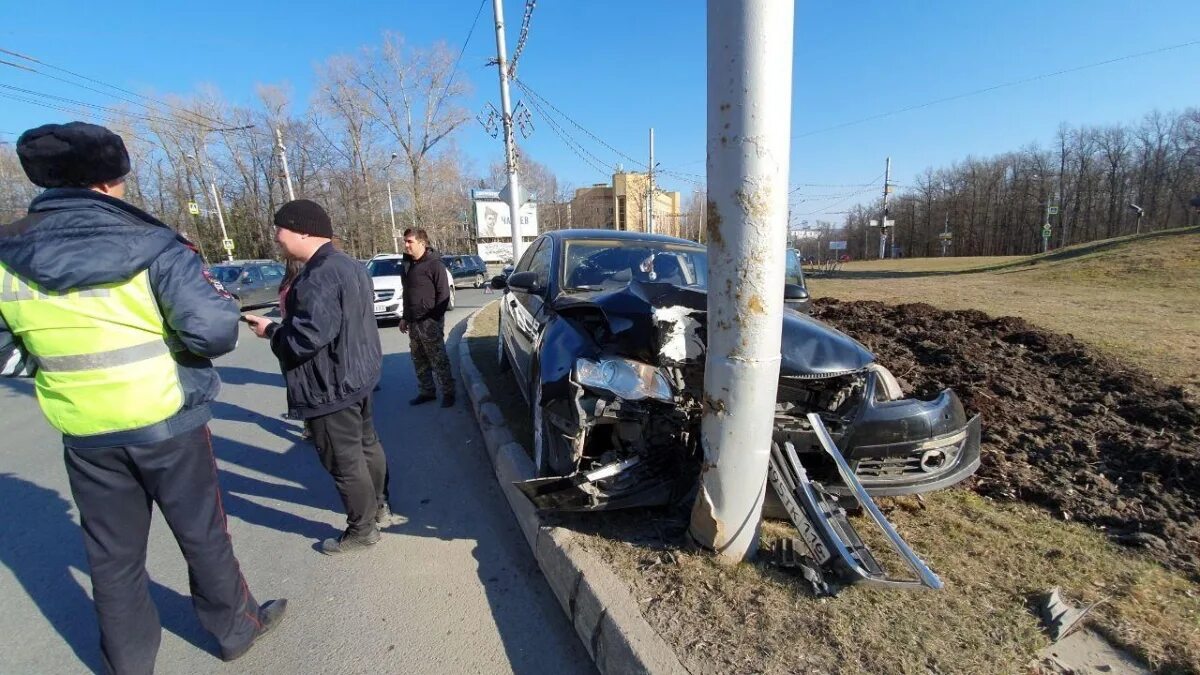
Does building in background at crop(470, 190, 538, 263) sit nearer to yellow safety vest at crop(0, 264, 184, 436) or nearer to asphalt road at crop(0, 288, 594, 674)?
asphalt road at crop(0, 288, 594, 674)

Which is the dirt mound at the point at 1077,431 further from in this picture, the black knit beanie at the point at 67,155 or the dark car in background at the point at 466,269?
the dark car in background at the point at 466,269

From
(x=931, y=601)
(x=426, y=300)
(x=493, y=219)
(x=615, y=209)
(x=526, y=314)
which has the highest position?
(x=615, y=209)

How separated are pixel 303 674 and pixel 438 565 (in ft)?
2.50

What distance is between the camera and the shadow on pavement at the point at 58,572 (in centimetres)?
216

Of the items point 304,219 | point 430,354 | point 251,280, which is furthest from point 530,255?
point 251,280

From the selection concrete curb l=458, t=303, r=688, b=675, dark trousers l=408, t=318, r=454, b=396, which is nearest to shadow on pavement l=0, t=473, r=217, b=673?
concrete curb l=458, t=303, r=688, b=675

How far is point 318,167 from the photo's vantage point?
132 feet

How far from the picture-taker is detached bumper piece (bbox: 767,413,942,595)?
6.61ft

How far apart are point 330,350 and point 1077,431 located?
5.11 metres

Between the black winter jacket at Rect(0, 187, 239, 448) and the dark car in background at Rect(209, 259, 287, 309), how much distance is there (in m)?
14.7

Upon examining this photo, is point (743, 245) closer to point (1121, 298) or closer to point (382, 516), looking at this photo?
point (382, 516)

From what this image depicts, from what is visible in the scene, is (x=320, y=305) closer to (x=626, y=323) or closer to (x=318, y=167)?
(x=626, y=323)

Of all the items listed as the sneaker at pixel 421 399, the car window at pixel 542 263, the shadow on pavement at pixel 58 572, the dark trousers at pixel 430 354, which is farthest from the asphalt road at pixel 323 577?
the car window at pixel 542 263

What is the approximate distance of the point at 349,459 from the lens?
261 centimetres
